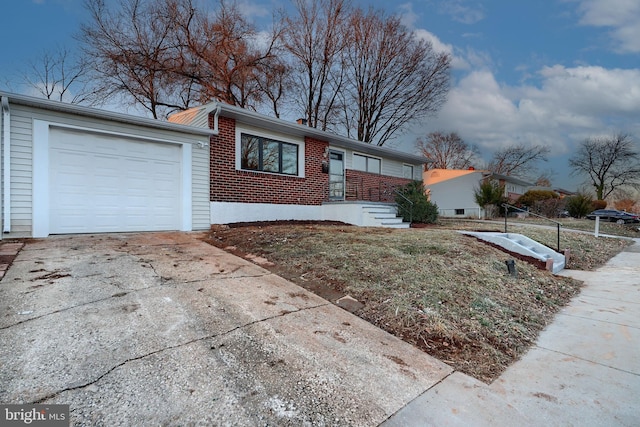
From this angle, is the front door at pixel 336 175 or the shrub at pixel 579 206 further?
the shrub at pixel 579 206

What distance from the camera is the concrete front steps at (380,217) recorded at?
10.2 m

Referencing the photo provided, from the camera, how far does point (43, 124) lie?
6320 millimetres

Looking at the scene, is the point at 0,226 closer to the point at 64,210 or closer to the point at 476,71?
the point at 64,210

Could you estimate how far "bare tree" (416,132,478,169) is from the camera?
116 ft

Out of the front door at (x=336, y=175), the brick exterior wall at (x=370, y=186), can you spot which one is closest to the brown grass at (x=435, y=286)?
the front door at (x=336, y=175)

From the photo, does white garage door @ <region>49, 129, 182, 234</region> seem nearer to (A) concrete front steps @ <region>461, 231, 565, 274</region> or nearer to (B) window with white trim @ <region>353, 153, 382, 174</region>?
(B) window with white trim @ <region>353, 153, 382, 174</region>

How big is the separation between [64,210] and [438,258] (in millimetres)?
7258

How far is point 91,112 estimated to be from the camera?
6.66 metres

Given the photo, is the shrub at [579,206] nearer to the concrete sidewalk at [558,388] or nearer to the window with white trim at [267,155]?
→ the window with white trim at [267,155]

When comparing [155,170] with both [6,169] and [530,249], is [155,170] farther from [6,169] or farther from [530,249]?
[530,249]

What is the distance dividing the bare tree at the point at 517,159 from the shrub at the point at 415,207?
98.0 ft

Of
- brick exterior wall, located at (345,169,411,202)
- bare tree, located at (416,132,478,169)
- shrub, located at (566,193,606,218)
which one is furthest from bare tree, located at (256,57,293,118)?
bare tree, located at (416,132,478,169)

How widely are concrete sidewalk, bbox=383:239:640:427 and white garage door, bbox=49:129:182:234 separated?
7.31m

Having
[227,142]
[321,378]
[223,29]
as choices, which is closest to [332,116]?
[223,29]
